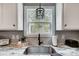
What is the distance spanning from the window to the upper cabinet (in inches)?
6.4

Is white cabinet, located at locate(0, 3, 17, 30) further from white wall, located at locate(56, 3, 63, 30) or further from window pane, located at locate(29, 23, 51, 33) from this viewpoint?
white wall, located at locate(56, 3, 63, 30)

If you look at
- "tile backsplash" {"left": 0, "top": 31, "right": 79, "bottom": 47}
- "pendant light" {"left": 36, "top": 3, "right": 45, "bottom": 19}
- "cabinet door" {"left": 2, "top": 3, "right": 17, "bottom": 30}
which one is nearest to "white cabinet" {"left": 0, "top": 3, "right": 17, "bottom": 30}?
"cabinet door" {"left": 2, "top": 3, "right": 17, "bottom": 30}

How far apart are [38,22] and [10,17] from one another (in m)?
0.50

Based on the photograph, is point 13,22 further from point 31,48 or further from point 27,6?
point 31,48

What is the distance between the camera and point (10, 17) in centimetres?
228

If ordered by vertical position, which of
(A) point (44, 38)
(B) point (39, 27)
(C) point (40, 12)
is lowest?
(A) point (44, 38)

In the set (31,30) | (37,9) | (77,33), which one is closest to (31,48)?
(31,30)

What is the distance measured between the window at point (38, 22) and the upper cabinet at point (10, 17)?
0.16 meters

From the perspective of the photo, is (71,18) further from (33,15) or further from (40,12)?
(33,15)

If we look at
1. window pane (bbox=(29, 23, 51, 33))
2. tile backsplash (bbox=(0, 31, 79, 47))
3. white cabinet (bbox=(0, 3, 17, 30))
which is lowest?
tile backsplash (bbox=(0, 31, 79, 47))

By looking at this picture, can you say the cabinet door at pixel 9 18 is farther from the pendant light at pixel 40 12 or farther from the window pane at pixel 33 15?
the pendant light at pixel 40 12

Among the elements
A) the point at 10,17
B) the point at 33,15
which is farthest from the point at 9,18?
the point at 33,15

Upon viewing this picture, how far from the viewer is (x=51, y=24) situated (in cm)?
242

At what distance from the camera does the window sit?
2367 millimetres
